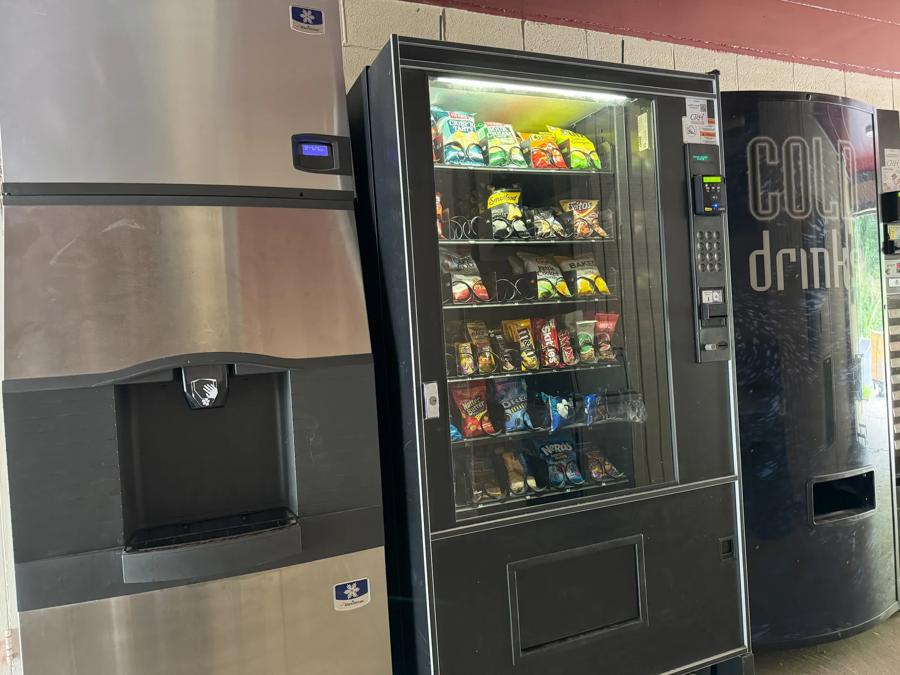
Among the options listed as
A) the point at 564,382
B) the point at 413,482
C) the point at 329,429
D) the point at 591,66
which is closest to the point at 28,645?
the point at 329,429

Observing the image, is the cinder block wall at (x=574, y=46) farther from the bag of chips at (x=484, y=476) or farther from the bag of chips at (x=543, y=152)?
the bag of chips at (x=484, y=476)

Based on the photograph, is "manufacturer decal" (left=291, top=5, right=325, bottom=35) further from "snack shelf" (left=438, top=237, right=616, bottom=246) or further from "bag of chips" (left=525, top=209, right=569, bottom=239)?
"bag of chips" (left=525, top=209, right=569, bottom=239)

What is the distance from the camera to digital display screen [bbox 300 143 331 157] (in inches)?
61.1

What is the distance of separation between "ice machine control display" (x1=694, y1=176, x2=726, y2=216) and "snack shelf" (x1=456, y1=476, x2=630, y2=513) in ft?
2.85

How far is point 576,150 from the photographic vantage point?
2.05m

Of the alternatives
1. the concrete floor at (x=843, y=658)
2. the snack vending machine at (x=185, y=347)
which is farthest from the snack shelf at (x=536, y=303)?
the concrete floor at (x=843, y=658)

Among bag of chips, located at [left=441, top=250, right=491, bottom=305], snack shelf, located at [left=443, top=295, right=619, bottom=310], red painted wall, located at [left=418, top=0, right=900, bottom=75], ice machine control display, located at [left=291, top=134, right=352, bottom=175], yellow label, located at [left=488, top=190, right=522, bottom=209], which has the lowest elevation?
snack shelf, located at [left=443, top=295, right=619, bottom=310]

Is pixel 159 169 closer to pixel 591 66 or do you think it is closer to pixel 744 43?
pixel 591 66

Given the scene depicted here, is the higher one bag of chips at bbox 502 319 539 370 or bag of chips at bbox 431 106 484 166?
bag of chips at bbox 431 106 484 166

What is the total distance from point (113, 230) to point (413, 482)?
0.92 meters

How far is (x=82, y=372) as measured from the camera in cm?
133

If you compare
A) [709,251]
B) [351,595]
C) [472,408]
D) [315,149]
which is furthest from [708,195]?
[351,595]

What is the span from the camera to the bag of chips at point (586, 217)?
2.04 m

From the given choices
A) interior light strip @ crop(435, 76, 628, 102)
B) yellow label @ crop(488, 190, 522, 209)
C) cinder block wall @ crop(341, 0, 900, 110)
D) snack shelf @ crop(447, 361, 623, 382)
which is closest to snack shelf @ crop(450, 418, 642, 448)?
snack shelf @ crop(447, 361, 623, 382)
